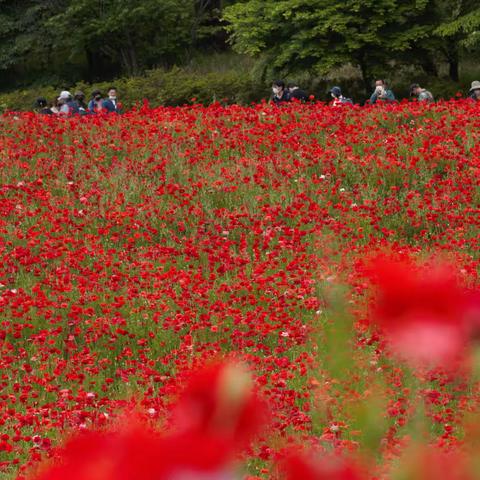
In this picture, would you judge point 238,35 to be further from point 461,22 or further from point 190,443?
point 190,443

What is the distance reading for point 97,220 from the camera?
427 inches

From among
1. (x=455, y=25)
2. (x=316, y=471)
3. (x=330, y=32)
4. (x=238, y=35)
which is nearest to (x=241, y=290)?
(x=316, y=471)

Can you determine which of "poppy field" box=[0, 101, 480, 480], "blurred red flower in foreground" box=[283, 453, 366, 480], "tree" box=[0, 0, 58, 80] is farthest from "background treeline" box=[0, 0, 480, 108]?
"blurred red flower in foreground" box=[283, 453, 366, 480]

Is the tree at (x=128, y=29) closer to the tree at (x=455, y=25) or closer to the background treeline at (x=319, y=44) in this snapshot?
the background treeline at (x=319, y=44)

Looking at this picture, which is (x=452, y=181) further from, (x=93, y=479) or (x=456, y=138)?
(x=93, y=479)

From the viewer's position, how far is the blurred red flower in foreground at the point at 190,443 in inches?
41.6

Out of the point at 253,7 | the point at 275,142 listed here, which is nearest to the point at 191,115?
the point at 275,142

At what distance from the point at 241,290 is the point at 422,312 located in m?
7.19

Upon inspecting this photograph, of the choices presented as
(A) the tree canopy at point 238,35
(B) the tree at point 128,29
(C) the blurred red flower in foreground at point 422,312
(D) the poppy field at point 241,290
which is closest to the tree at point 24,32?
(A) the tree canopy at point 238,35

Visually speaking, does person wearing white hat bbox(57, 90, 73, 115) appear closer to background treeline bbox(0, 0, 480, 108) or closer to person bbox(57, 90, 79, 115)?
person bbox(57, 90, 79, 115)

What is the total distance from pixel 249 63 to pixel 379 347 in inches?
1256

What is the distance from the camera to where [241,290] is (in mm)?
8383

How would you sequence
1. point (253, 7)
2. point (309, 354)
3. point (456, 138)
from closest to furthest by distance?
point (309, 354) < point (456, 138) < point (253, 7)

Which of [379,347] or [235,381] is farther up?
[235,381]
